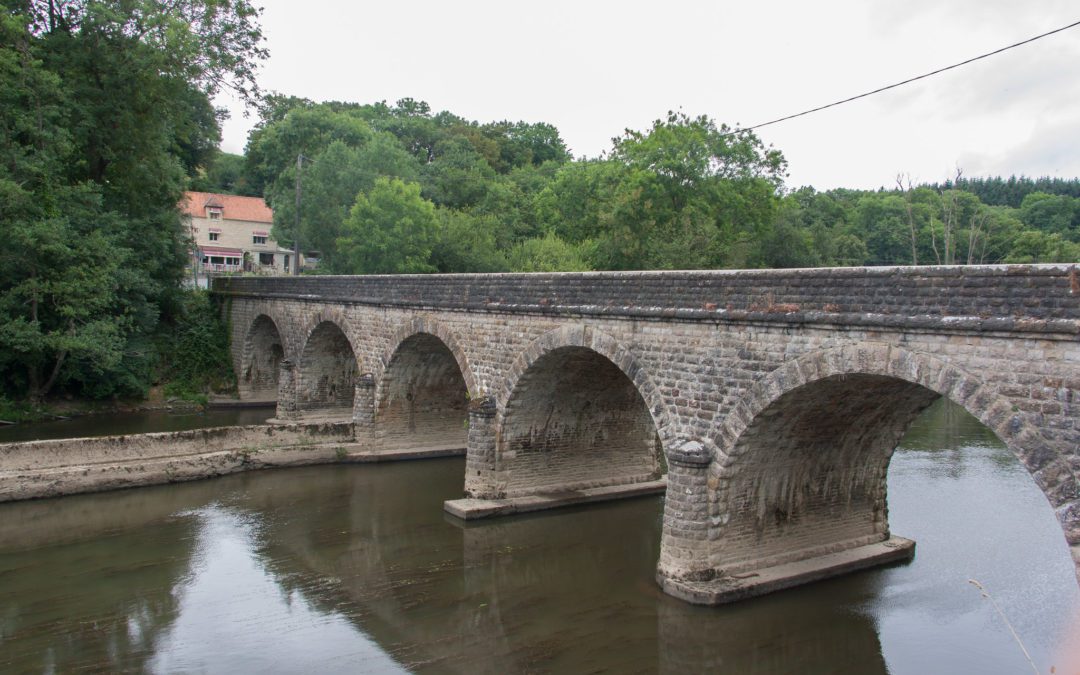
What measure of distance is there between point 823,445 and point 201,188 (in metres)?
30.5

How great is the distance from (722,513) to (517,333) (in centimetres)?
529

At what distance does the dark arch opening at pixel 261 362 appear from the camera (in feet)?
93.8

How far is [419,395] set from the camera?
67.1 feet

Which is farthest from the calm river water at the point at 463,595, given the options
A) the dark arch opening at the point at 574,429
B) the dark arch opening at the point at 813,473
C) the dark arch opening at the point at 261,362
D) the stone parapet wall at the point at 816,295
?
the dark arch opening at the point at 261,362

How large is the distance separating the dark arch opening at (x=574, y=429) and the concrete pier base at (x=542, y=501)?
25cm

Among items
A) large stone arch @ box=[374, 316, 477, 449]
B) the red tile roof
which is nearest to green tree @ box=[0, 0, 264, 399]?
large stone arch @ box=[374, 316, 477, 449]

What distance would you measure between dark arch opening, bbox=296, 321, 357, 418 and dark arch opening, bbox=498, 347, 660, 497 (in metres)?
9.84

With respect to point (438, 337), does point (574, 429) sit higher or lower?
lower

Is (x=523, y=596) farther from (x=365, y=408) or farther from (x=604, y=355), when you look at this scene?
(x=365, y=408)

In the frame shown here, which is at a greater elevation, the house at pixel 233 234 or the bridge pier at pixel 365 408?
the house at pixel 233 234

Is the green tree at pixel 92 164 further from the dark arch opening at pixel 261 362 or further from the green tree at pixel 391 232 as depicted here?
the green tree at pixel 391 232

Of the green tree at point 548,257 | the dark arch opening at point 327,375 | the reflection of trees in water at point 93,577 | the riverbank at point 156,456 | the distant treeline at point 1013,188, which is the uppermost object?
the distant treeline at point 1013,188

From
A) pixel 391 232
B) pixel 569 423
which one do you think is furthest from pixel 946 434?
pixel 391 232

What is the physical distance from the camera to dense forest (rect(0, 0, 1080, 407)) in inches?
839
